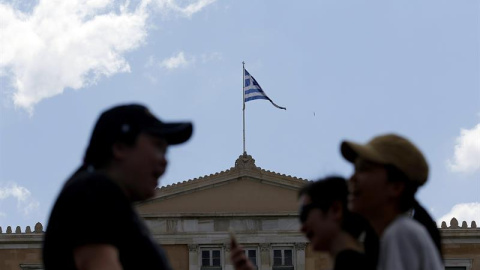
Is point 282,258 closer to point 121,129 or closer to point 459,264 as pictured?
point 459,264

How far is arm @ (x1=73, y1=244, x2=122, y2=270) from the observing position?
11.0 ft

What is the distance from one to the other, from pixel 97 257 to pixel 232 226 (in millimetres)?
29159

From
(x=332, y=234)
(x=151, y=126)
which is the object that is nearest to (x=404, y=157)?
(x=332, y=234)

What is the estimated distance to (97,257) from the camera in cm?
338

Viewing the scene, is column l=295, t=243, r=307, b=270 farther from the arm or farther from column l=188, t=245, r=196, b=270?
the arm

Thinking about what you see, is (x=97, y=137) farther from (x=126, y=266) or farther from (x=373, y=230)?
(x=373, y=230)

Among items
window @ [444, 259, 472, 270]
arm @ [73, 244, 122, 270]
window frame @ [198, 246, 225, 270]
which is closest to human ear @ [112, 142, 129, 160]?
arm @ [73, 244, 122, 270]

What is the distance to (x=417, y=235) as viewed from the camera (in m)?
3.89

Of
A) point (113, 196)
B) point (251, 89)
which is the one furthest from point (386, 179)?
point (251, 89)

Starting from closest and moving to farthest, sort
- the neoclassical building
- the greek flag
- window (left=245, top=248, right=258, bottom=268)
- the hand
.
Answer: the hand < window (left=245, top=248, right=258, bottom=268) < the neoclassical building < the greek flag

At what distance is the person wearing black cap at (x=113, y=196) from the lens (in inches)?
135

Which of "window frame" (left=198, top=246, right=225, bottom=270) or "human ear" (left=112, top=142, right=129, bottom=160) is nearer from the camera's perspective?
"human ear" (left=112, top=142, right=129, bottom=160)

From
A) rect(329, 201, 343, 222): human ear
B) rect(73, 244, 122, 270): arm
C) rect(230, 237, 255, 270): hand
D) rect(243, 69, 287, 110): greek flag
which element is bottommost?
rect(73, 244, 122, 270): arm

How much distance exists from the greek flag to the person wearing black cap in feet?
104
